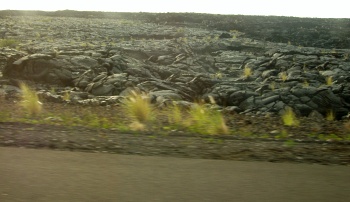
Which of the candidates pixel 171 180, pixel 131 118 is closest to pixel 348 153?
pixel 171 180

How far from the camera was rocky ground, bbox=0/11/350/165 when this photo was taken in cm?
841

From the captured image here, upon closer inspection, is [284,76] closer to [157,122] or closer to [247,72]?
[247,72]

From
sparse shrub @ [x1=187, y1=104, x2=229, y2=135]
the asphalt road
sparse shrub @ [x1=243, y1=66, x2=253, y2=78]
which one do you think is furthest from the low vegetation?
sparse shrub @ [x1=243, y1=66, x2=253, y2=78]

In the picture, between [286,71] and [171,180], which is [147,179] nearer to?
[171,180]

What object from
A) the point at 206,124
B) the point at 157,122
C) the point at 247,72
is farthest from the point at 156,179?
the point at 247,72

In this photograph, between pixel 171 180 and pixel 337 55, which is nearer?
pixel 171 180

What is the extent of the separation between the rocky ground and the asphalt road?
1.01m

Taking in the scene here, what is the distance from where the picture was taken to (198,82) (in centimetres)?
2747

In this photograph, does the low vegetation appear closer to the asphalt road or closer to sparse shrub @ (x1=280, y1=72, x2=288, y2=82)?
the asphalt road

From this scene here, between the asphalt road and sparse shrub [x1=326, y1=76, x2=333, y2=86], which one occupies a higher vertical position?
the asphalt road

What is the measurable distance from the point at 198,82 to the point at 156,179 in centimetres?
2214

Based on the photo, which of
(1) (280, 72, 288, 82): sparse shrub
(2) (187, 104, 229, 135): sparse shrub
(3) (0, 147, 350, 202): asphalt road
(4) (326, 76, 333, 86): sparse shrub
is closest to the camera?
(3) (0, 147, 350, 202): asphalt road

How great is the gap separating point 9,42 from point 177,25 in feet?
94.4

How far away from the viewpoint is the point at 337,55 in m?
41.1
